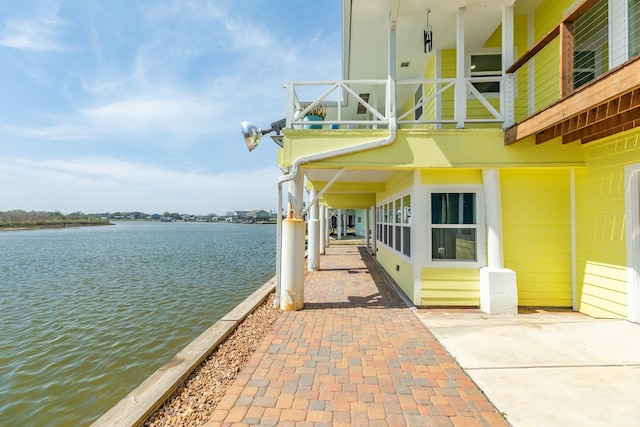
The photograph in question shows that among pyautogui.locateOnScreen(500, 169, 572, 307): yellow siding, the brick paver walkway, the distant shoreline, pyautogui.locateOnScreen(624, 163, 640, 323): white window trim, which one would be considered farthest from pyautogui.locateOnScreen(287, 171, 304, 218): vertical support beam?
the distant shoreline

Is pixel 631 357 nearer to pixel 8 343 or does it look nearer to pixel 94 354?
pixel 94 354

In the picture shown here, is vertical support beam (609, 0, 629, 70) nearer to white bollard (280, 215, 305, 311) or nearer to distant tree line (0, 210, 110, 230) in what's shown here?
white bollard (280, 215, 305, 311)

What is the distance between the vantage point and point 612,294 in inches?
180

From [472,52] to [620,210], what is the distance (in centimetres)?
406

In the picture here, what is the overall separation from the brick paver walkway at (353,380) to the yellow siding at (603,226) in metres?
3.06

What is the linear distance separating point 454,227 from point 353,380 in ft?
11.9

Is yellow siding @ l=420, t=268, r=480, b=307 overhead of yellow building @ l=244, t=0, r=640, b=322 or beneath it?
beneath

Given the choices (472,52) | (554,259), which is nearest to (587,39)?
(472,52)

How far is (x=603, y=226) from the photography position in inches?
184

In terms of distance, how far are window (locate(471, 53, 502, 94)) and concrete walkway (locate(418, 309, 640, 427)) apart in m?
4.57

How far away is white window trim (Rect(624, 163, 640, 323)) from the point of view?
421cm

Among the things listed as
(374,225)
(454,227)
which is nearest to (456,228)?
(454,227)

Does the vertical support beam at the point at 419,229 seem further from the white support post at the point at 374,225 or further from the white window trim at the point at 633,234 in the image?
the white support post at the point at 374,225

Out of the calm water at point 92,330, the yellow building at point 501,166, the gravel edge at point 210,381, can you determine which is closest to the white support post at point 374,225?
the calm water at point 92,330
